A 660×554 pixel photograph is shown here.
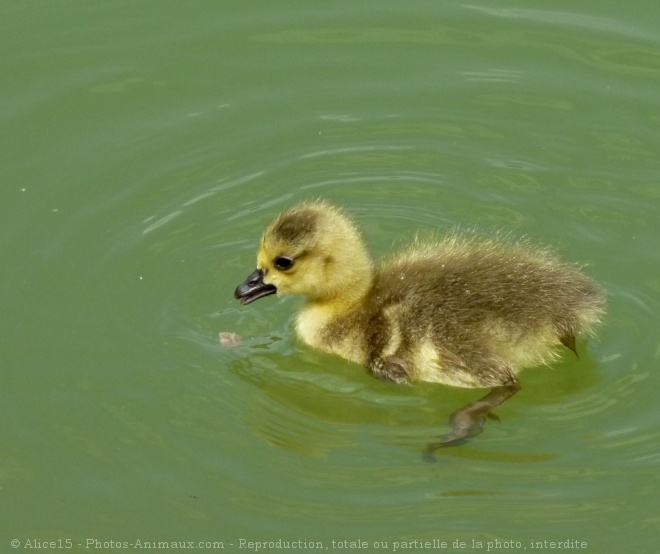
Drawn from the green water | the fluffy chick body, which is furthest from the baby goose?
the green water

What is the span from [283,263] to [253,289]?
0.20 meters

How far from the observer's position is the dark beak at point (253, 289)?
626cm

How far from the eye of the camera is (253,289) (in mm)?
6281

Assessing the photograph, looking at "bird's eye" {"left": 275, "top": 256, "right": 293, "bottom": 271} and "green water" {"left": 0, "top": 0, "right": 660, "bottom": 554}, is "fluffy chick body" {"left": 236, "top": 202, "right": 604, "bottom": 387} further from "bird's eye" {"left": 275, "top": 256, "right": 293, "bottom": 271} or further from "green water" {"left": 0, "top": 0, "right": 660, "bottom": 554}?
"green water" {"left": 0, "top": 0, "right": 660, "bottom": 554}

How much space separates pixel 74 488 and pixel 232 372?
97cm

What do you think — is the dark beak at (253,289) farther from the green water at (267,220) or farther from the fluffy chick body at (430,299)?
the green water at (267,220)

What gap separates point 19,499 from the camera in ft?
18.1

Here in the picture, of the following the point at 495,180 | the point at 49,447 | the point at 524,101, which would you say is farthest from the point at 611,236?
the point at 49,447

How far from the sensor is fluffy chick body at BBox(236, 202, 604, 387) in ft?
19.1

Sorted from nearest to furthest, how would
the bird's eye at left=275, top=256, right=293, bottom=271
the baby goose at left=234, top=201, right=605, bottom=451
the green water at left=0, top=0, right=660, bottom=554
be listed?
the green water at left=0, top=0, right=660, bottom=554 → the baby goose at left=234, top=201, right=605, bottom=451 → the bird's eye at left=275, top=256, right=293, bottom=271

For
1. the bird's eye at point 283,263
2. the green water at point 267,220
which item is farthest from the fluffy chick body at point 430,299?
the green water at point 267,220

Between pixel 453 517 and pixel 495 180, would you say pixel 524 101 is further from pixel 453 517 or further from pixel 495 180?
pixel 453 517

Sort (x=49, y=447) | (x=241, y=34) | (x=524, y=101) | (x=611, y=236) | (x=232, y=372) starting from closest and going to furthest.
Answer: (x=49, y=447) < (x=232, y=372) < (x=611, y=236) < (x=524, y=101) < (x=241, y=34)

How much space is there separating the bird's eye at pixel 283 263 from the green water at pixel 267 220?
1.42 feet
